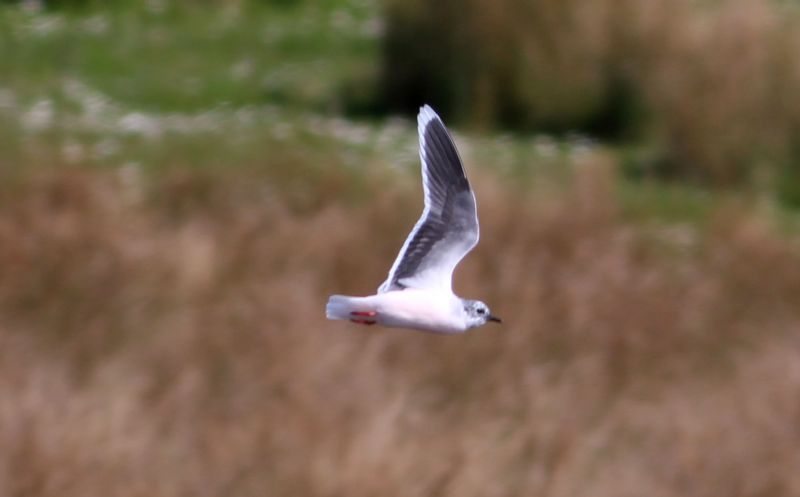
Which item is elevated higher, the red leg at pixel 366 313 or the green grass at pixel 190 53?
the red leg at pixel 366 313

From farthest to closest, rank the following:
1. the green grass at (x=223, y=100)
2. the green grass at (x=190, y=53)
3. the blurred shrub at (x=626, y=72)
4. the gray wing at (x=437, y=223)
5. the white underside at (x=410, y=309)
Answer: the green grass at (x=190, y=53) → the blurred shrub at (x=626, y=72) → the green grass at (x=223, y=100) → the gray wing at (x=437, y=223) → the white underside at (x=410, y=309)

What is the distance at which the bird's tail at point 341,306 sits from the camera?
390cm

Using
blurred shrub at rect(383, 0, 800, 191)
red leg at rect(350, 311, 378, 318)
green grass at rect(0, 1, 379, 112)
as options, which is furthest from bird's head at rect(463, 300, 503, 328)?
blurred shrub at rect(383, 0, 800, 191)

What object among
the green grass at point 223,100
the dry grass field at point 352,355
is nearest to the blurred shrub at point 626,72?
the green grass at point 223,100

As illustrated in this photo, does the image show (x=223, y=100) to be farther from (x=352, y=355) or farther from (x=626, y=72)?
(x=352, y=355)

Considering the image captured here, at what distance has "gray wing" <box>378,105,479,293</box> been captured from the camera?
13.2ft

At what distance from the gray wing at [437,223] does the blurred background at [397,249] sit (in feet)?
9.95

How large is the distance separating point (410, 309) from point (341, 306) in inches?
6.7

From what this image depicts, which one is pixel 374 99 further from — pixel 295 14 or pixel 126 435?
pixel 126 435

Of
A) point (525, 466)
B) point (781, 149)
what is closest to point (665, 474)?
point (525, 466)

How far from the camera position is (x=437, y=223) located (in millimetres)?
4066

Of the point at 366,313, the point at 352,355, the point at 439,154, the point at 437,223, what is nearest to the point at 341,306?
the point at 366,313

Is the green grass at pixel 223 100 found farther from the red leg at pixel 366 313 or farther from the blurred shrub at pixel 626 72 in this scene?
the red leg at pixel 366 313

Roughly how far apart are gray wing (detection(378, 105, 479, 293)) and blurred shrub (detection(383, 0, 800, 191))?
8236 millimetres
